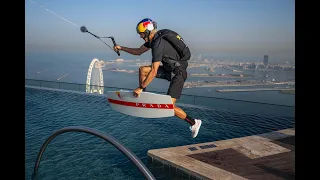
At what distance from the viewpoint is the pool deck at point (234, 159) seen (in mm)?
11977

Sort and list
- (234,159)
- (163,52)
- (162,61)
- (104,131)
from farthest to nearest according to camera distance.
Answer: (104,131) < (234,159) < (162,61) < (163,52)

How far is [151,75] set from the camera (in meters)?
2.96

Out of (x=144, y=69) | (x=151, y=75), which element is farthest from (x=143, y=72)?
(x=151, y=75)

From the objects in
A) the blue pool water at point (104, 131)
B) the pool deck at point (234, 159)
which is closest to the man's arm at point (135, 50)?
the pool deck at point (234, 159)

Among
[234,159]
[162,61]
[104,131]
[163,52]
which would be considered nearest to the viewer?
[163,52]

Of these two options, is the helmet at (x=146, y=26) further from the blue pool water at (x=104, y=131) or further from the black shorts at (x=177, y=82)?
the blue pool water at (x=104, y=131)

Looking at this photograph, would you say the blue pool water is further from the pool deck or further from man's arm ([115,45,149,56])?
man's arm ([115,45,149,56])

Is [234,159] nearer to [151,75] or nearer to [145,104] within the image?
[145,104]

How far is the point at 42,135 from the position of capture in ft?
68.6

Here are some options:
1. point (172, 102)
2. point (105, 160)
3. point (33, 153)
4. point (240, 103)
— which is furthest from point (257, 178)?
point (33, 153)

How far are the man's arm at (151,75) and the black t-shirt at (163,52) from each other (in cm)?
5

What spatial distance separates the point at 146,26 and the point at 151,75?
0.47 meters

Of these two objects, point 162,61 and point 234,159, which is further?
point 234,159

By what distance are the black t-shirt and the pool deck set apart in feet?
30.3
